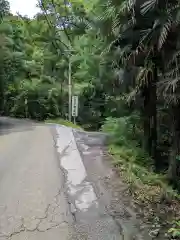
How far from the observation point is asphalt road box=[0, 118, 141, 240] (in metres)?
5.20

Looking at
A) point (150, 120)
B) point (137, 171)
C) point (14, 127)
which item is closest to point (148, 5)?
point (137, 171)

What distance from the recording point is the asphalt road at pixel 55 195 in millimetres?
5203

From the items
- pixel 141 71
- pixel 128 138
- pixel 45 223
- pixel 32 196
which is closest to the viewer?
pixel 45 223

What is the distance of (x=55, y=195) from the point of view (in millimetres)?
6527

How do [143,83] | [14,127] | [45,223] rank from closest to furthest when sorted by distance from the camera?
[45,223] → [143,83] → [14,127]

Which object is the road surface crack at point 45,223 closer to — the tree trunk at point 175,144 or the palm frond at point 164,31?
the tree trunk at point 175,144

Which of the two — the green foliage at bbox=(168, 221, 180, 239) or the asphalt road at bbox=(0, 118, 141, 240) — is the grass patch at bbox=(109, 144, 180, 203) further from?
the green foliage at bbox=(168, 221, 180, 239)

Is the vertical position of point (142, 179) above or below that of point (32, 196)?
above

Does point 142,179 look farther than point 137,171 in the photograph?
No

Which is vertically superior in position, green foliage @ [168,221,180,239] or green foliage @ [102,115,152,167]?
green foliage @ [102,115,152,167]

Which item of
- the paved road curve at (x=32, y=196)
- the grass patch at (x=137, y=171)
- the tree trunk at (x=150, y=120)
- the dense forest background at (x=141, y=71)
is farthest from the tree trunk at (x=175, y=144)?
the paved road curve at (x=32, y=196)

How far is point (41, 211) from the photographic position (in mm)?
5812

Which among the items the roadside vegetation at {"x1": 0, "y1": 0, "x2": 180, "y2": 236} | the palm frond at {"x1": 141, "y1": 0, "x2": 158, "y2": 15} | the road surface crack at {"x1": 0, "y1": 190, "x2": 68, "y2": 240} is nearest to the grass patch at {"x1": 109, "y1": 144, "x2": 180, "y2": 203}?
the roadside vegetation at {"x1": 0, "y1": 0, "x2": 180, "y2": 236}

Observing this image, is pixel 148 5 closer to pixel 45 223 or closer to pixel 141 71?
pixel 141 71
